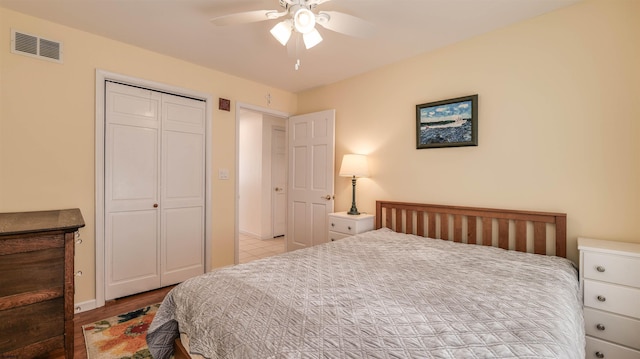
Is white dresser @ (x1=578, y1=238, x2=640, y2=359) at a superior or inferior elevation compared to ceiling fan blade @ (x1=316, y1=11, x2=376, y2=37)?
inferior

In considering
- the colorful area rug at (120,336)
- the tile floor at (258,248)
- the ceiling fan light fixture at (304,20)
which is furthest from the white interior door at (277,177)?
the ceiling fan light fixture at (304,20)

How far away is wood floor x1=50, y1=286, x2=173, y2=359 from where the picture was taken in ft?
6.49

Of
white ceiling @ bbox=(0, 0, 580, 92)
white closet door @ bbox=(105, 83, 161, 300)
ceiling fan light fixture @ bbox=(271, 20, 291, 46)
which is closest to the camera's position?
ceiling fan light fixture @ bbox=(271, 20, 291, 46)

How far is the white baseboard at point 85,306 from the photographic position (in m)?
2.49

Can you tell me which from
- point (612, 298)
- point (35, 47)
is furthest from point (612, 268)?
point (35, 47)

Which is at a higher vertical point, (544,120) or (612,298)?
(544,120)

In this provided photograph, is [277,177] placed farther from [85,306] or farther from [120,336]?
[120,336]

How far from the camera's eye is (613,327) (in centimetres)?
170

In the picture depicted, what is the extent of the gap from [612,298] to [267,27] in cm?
308

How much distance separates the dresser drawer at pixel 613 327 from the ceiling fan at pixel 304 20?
2.29 metres

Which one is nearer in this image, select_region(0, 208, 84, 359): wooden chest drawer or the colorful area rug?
select_region(0, 208, 84, 359): wooden chest drawer

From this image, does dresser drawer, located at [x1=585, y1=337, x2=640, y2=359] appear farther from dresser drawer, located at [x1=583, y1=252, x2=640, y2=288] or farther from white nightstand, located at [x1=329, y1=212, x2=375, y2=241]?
white nightstand, located at [x1=329, y1=212, x2=375, y2=241]

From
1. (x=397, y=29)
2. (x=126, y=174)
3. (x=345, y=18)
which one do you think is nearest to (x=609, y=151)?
(x=397, y=29)

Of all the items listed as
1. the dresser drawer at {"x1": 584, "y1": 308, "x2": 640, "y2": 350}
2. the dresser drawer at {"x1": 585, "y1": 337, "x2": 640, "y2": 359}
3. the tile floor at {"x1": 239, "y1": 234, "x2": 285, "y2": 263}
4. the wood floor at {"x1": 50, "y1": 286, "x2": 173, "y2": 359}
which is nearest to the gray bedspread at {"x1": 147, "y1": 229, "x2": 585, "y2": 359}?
the dresser drawer at {"x1": 584, "y1": 308, "x2": 640, "y2": 350}
